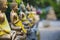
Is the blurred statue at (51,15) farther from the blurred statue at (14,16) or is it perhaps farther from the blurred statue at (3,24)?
the blurred statue at (3,24)

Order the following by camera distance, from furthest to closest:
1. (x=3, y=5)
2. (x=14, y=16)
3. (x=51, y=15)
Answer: (x=51, y=15) → (x=14, y=16) → (x=3, y=5)

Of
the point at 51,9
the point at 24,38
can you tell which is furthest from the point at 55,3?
the point at 24,38

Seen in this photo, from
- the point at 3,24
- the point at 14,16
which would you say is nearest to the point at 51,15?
the point at 14,16

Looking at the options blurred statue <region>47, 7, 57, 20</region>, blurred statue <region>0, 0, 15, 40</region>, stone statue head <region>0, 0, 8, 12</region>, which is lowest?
blurred statue <region>47, 7, 57, 20</region>

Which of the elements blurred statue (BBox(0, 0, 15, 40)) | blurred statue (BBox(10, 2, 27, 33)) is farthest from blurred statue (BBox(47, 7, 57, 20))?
blurred statue (BBox(0, 0, 15, 40))

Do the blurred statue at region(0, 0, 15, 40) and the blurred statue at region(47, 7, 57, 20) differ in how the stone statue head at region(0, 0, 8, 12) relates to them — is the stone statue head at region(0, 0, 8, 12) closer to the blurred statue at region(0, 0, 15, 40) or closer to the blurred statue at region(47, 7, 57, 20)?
the blurred statue at region(0, 0, 15, 40)

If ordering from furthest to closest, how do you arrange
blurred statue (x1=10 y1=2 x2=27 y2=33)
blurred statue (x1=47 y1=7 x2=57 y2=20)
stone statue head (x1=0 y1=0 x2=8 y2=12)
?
blurred statue (x1=47 y1=7 x2=57 y2=20) < blurred statue (x1=10 y1=2 x2=27 y2=33) < stone statue head (x1=0 y1=0 x2=8 y2=12)

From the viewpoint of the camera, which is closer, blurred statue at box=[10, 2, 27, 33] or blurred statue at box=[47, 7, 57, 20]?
blurred statue at box=[10, 2, 27, 33]

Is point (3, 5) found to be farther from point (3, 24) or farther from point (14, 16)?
point (14, 16)

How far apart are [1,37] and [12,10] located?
437 mm

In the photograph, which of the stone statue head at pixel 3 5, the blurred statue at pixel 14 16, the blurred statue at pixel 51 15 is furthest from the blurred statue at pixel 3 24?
the blurred statue at pixel 51 15

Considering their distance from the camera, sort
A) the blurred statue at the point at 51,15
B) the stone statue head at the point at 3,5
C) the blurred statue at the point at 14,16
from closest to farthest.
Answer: the stone statue head at the point at 3,5, the blurred statue at the point at 14,16, the blurred statue at the point at 51,15

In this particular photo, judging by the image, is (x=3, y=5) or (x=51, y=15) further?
(x=51, y=15)

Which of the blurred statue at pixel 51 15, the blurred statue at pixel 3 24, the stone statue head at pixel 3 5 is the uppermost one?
the stone statue head at pixel 3 5
